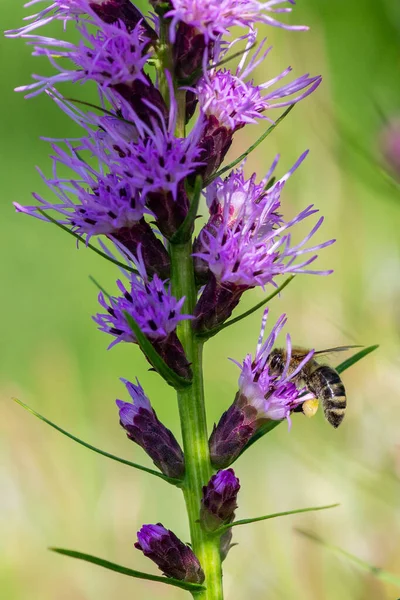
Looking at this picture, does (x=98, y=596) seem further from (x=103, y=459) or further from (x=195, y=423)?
(x=195, y=423)

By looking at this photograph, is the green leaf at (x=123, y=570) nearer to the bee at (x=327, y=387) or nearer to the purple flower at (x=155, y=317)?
the purple flower at (x=155, y=317)

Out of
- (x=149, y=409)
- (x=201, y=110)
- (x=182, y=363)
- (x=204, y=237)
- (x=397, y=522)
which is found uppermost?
(x=201, y=110)

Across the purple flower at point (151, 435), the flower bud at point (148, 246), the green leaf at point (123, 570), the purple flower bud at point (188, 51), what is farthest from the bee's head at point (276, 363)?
the purple flower bud at point (188, 51)

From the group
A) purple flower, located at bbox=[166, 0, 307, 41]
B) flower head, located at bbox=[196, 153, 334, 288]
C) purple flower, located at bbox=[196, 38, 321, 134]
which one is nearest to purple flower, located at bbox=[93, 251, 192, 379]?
flower head, located at bbox=[196, 153, 334, 288]

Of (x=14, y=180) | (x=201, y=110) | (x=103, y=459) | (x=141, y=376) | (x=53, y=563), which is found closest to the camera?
(x=201, y=110)

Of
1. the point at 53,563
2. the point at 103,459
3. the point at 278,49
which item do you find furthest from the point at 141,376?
the point at 278,49

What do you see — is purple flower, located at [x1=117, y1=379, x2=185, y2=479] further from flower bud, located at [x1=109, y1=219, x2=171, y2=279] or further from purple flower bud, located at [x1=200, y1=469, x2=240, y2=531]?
flower bud, located at [x1=109, y1=219, x2=171, y2=279]
